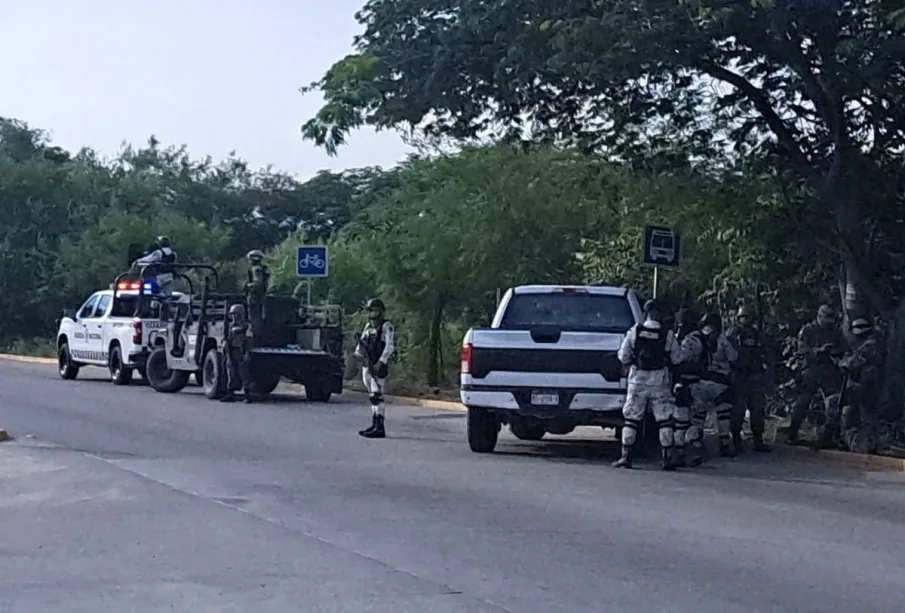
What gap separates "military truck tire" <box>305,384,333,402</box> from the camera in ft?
84.2

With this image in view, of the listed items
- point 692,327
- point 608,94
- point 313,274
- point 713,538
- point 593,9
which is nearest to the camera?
point 713,538

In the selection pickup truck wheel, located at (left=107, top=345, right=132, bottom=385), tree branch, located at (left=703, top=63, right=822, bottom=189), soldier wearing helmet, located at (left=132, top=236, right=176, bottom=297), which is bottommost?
pickup truck wheel, located at (left=107, top=345, right=132, bottom=385)

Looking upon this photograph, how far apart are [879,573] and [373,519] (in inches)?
159

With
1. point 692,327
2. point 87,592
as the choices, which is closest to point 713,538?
point 87,592

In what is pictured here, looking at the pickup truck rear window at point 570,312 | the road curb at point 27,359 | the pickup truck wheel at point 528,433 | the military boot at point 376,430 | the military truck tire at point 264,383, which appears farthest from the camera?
the road curb at point 27,359

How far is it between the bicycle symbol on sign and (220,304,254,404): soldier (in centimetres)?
296

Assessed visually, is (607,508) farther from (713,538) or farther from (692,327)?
(692,327)

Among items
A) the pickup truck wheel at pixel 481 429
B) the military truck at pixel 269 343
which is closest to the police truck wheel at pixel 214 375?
the military truck at pixel 269 343

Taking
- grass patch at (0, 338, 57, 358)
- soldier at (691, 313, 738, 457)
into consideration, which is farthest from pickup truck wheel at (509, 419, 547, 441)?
grass patch at (0, 338, 57, 358)

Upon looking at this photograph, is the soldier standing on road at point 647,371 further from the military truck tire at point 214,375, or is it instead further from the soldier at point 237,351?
→ the military truck tire at point 214,375

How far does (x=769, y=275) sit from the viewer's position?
845 inches

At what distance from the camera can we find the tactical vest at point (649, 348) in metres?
15.5

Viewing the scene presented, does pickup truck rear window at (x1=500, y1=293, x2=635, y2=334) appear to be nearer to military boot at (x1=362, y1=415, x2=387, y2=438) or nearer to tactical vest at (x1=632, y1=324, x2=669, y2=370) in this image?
tactical vest at (x1=632, y1=324, x2=669, y2=370)

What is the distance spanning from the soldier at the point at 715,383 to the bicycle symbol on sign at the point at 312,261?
35.9 feet
